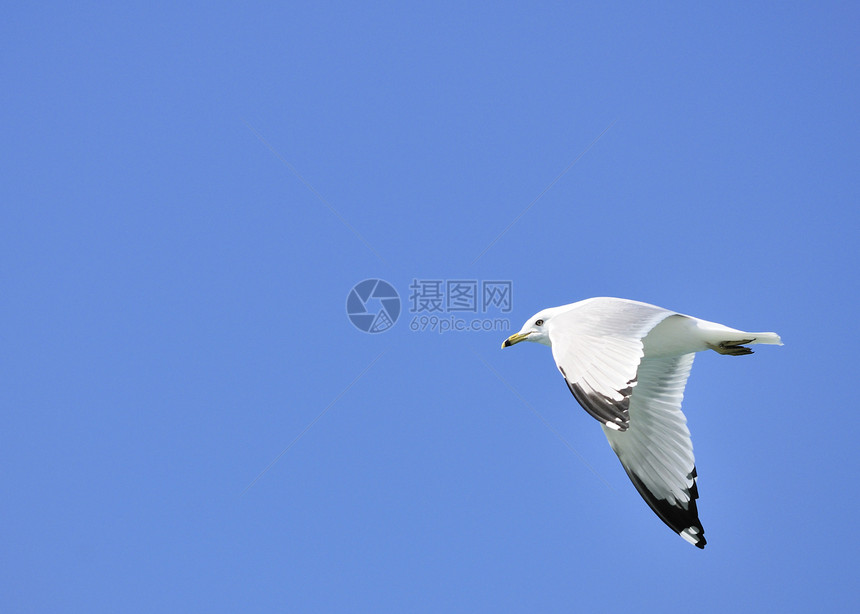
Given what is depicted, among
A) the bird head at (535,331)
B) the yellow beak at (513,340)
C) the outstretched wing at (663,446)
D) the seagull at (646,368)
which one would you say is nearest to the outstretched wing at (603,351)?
the seagull at (646,368)

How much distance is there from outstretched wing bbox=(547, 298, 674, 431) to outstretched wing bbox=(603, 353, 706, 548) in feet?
4.15

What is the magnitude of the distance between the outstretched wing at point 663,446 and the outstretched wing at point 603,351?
A: 4.15ft

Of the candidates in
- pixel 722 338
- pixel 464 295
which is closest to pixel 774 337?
pixel 722 338

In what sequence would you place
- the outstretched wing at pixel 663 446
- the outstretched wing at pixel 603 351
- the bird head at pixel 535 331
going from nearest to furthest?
the outstretched wing at pixel 603 351
the bird head at pixel 535 331
the outstretched wing at pixel 663 446

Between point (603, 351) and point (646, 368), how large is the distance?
80.0 inches

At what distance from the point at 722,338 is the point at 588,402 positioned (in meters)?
1.89

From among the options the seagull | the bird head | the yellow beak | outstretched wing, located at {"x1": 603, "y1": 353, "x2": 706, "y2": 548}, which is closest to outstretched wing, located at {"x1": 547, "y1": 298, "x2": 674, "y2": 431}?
the seagull

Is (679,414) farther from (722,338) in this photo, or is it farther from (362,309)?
(362,309)

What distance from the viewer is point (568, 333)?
4.73 meters

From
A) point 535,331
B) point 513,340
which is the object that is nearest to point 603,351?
point 535,331

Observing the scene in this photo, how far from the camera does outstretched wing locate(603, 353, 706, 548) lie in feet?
20.0

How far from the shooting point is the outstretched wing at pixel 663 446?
6.09 metres

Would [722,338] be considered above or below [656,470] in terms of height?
above

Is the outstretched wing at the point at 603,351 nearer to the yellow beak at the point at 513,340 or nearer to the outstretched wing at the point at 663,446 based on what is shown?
the yellow beak at the point at 513,340
